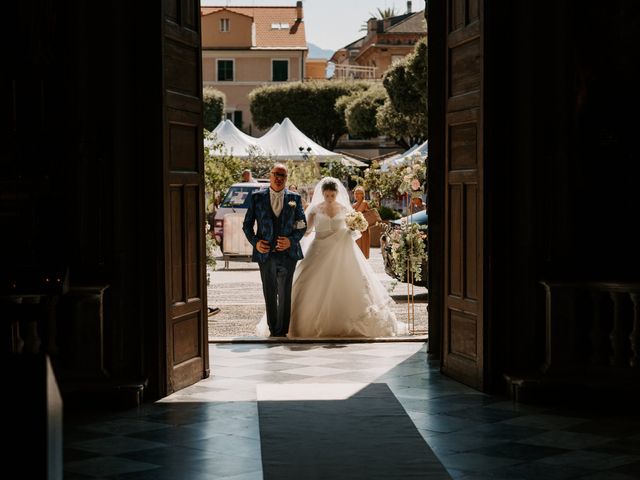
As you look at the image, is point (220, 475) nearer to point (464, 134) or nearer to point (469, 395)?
point (469, 395)

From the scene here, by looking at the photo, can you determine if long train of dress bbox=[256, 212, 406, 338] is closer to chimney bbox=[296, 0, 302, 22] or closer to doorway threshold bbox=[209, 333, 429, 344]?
doorway threshold bbox=[209, 333, 429, 344]

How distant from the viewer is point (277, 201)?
12.5 metres

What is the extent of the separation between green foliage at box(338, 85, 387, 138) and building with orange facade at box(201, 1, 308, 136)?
10746 millimetres

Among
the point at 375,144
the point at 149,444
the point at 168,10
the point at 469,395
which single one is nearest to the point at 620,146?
the point at 469,395

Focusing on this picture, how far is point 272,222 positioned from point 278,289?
2.29 ft

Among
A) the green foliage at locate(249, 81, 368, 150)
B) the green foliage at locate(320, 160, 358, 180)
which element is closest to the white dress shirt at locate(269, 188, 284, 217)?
the green foliage at locate(320, 160, 358, 180)

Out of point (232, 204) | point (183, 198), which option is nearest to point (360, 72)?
point (232, 204)

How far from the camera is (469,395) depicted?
9.22 meters

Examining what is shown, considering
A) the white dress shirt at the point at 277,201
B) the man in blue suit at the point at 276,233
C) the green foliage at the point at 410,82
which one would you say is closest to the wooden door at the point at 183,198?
the man in blue suit at the point at 276,233

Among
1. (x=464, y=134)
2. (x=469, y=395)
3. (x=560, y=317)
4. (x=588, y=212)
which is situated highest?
(x=464, y=134)

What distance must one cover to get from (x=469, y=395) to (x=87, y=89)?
354 cm

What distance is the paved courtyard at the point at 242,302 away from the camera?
44.6 feet

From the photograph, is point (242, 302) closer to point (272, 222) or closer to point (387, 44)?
point (272, 222)

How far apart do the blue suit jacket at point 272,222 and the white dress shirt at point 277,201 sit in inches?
1.3
